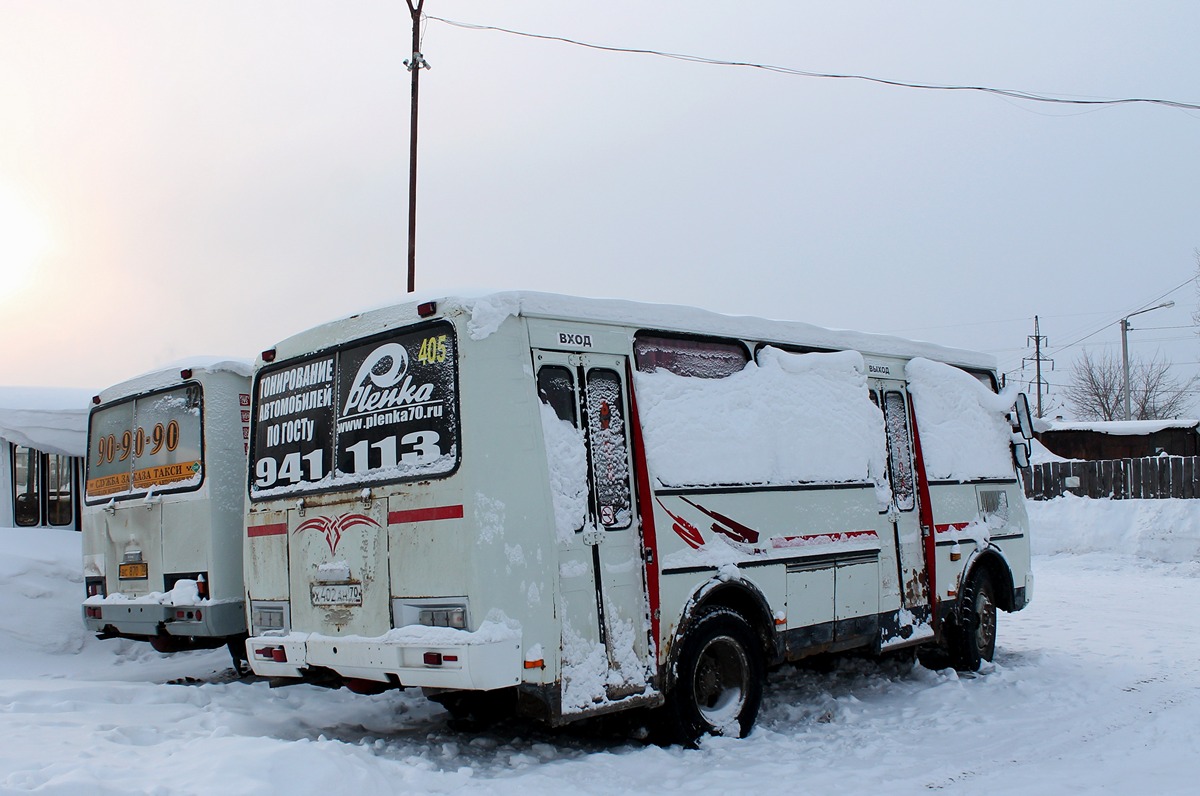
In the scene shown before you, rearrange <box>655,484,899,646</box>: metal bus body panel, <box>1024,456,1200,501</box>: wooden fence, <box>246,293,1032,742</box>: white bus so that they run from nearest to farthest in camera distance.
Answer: <box>246,293,1032,742</box>: white bus → <box>655,484,899,646</box>: metal bus body panel → <box>1024,456,1200,501</box>: wooden fence

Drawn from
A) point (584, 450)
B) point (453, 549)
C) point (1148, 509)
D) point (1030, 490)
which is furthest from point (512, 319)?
point (1030, 490)

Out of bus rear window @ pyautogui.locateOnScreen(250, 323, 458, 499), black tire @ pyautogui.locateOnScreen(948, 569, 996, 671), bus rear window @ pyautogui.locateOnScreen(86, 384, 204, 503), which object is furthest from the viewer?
black tire @ pyautogui.locateOnScreen(948, 569, 996, 671)

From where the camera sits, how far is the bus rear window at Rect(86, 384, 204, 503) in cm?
978

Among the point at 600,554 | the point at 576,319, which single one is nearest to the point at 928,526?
the point at 600,554

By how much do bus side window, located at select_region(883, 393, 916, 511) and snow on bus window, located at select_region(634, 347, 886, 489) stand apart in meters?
0.25

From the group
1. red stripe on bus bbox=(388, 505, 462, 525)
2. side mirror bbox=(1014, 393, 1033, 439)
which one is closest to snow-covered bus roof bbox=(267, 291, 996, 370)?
red stripe on bus bbox=(388, 505, 462, 525)

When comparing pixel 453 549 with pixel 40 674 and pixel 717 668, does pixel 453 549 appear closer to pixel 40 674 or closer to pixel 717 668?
pixel 717 668

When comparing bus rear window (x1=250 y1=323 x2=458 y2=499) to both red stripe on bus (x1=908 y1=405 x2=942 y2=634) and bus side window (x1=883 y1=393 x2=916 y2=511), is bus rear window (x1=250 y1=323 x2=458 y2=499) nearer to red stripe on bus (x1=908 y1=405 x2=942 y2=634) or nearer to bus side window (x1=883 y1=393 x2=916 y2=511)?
bus side window (x1=883 y1=393 x2=916 y2=511)

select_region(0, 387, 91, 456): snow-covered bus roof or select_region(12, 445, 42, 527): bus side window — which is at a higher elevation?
select_region(0, 387, 91, 456): snow-covered bus roof

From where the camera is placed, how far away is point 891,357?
31.9 feet

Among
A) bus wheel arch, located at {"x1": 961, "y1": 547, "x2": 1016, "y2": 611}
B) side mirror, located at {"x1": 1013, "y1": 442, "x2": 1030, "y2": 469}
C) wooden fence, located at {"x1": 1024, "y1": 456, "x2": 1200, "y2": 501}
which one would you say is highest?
side mirror, located at {"x1": 1013, "y1": 442, "x2": 1030, "y2": 469}

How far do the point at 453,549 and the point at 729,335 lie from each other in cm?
294

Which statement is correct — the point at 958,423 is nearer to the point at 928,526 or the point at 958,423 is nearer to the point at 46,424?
the point at 928,526

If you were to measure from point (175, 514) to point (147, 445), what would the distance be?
0.93 metres
